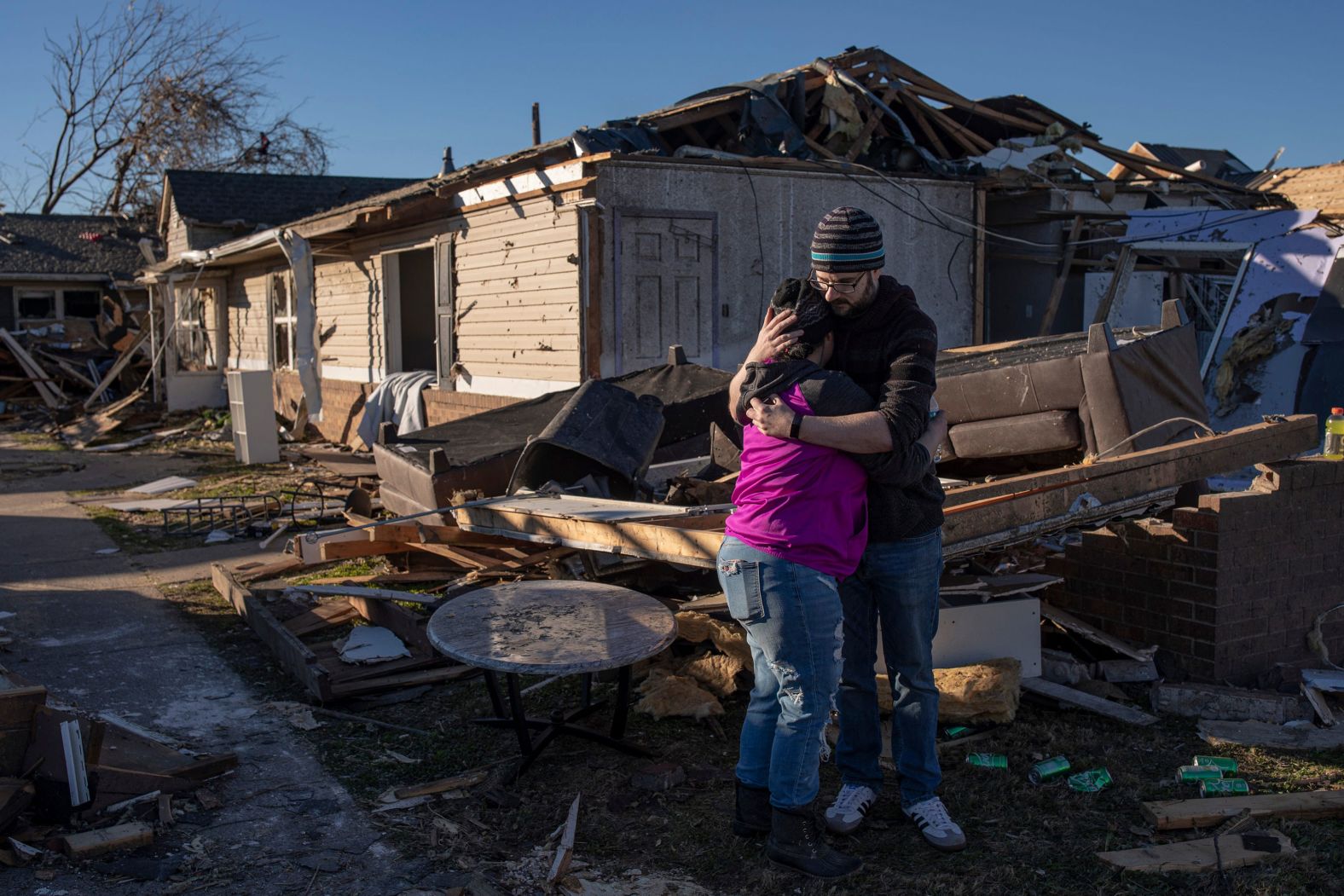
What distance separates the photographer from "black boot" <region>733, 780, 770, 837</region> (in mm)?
3422

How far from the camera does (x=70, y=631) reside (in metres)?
6.32

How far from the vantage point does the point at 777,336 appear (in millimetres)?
3244

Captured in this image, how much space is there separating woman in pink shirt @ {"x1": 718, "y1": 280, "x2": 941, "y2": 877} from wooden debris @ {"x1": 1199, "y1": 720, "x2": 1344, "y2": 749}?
201 centimetres

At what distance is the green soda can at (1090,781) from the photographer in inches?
152

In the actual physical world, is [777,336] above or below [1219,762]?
above

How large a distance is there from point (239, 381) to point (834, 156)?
8265 mm

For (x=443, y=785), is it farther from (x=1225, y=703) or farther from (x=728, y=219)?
(x=728, y=219)

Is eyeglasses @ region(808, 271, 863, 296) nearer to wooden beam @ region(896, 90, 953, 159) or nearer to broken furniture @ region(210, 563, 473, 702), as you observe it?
broken furniture @ region(210, 563, 473, 702)

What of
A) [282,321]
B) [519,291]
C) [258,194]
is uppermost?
[258,194]

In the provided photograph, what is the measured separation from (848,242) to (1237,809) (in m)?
2.33

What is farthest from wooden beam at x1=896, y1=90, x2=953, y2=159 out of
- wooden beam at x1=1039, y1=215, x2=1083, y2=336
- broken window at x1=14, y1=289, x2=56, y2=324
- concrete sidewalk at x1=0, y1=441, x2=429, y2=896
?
broken window at x1=14, y1=289, x2=56, y2=324

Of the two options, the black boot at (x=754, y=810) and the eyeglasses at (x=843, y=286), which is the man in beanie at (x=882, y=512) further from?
the black boot at (x=754, y=810)

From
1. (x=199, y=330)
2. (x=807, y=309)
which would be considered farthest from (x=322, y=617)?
(x=199, y=330)

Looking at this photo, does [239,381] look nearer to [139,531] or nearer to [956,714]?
[139,531]
